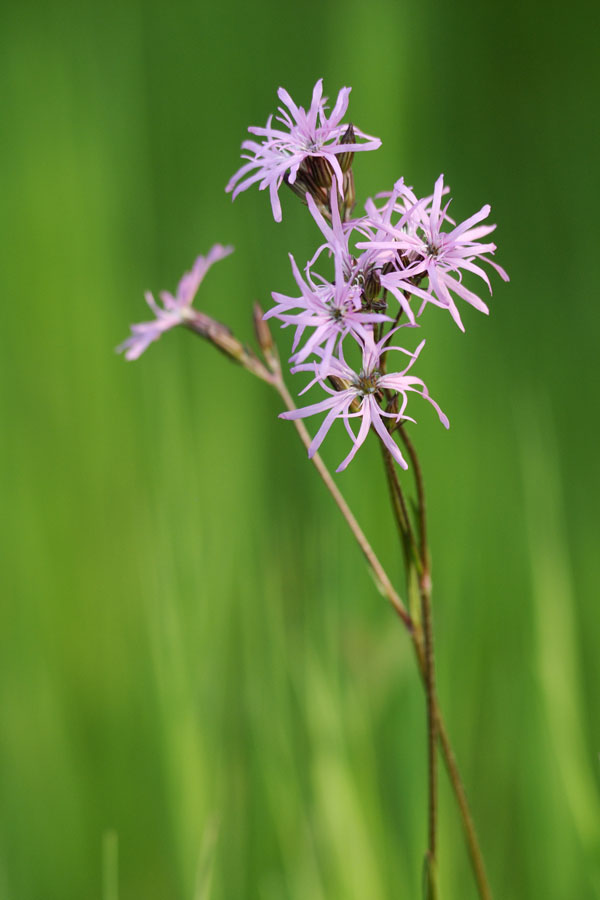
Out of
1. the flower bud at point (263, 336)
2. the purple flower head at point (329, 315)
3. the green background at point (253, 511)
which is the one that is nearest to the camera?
the purple flower head at point (329, 315)

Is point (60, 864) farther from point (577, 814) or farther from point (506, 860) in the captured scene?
point (577, 814)

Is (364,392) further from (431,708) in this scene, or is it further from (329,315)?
(431,708)

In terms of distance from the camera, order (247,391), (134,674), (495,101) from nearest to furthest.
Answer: (134,674), (247,391), (495,101)

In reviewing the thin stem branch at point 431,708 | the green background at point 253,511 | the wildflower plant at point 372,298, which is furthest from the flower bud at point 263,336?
the green background at point 253,511

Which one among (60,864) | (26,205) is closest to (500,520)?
(60,864)

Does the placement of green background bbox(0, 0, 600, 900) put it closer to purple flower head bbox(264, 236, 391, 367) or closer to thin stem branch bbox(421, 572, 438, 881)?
thin stem branch bbox(421, 572, 438, 881)

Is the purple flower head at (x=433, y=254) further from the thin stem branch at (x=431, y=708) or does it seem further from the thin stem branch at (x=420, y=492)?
the thin stem branch at (x=431, y=708)

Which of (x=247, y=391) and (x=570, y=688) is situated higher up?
(x=247, y=391)
